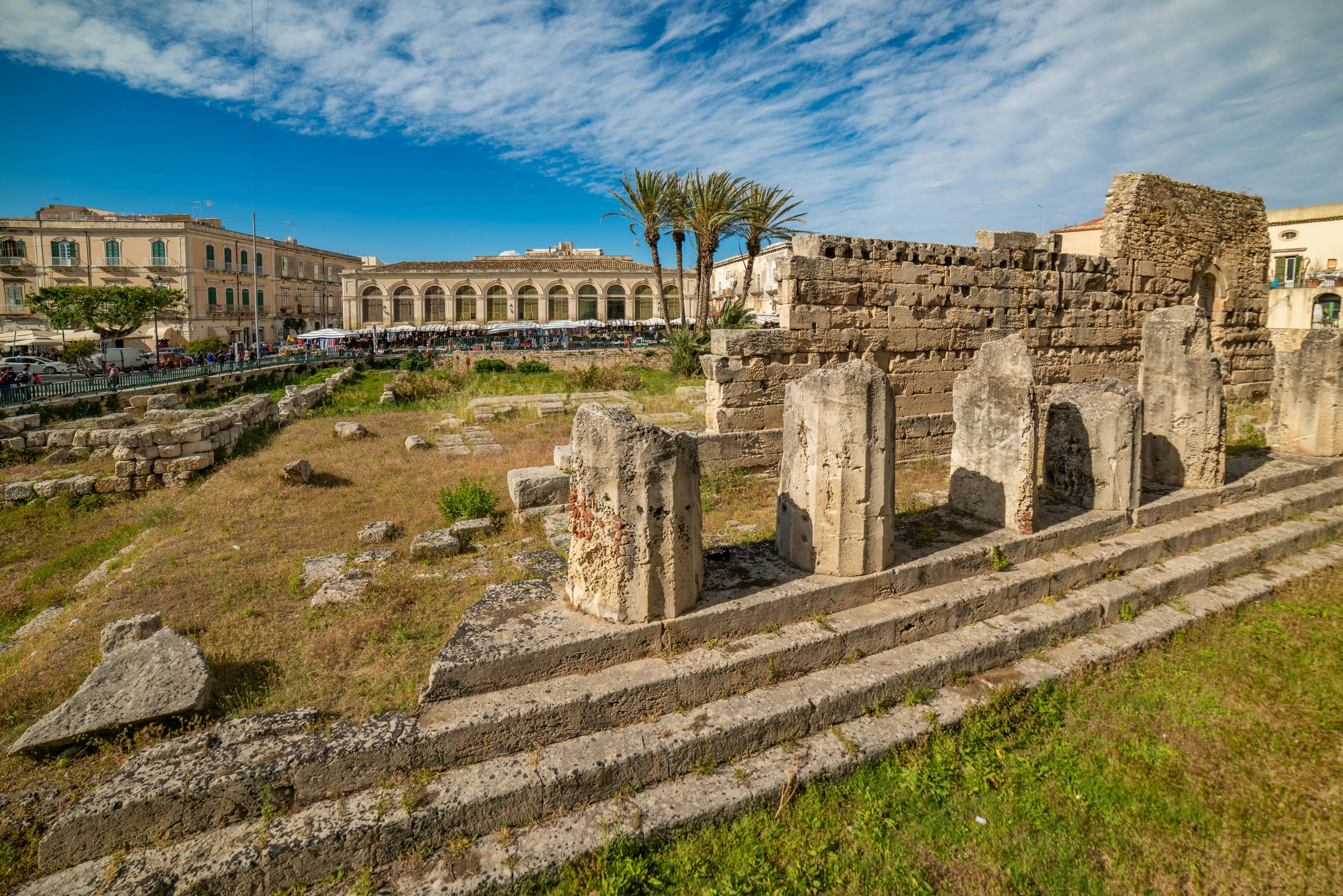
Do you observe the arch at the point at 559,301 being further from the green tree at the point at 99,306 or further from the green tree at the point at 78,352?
the green tree at the point at 78,352

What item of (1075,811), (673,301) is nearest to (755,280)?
(673,301)

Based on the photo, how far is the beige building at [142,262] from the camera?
38.0 metres

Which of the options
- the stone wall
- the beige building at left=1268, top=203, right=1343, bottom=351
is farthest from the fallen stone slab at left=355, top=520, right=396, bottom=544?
the beige building at left=1268, top=203, right=1343, bottom=351

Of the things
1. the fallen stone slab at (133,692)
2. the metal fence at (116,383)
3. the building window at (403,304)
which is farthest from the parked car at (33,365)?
the fallen stone slab at (133,692)

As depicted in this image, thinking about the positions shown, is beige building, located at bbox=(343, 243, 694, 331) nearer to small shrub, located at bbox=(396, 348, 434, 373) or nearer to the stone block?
small shrub, located at bbox=(396, 348, 434, 373)

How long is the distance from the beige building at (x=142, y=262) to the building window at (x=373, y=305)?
669 centimetres

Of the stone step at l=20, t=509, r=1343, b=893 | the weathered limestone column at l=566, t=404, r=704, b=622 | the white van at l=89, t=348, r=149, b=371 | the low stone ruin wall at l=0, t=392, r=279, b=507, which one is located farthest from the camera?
the white van at l=89, t=348, r=149, b=371

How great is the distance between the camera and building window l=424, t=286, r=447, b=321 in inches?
1784

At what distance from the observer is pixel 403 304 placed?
148 feet

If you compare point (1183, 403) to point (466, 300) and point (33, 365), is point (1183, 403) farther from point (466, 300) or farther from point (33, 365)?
point (466, 300)

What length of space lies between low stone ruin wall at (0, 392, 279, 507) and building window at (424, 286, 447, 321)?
107 ft

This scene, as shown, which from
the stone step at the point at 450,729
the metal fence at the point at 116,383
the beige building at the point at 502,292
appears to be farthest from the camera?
the beige building at the point at 502,292

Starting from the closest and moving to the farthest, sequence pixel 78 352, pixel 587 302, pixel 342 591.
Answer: pixel 342 591, pixel 78 352, pixel 587 302

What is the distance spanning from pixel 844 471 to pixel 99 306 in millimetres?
43201
